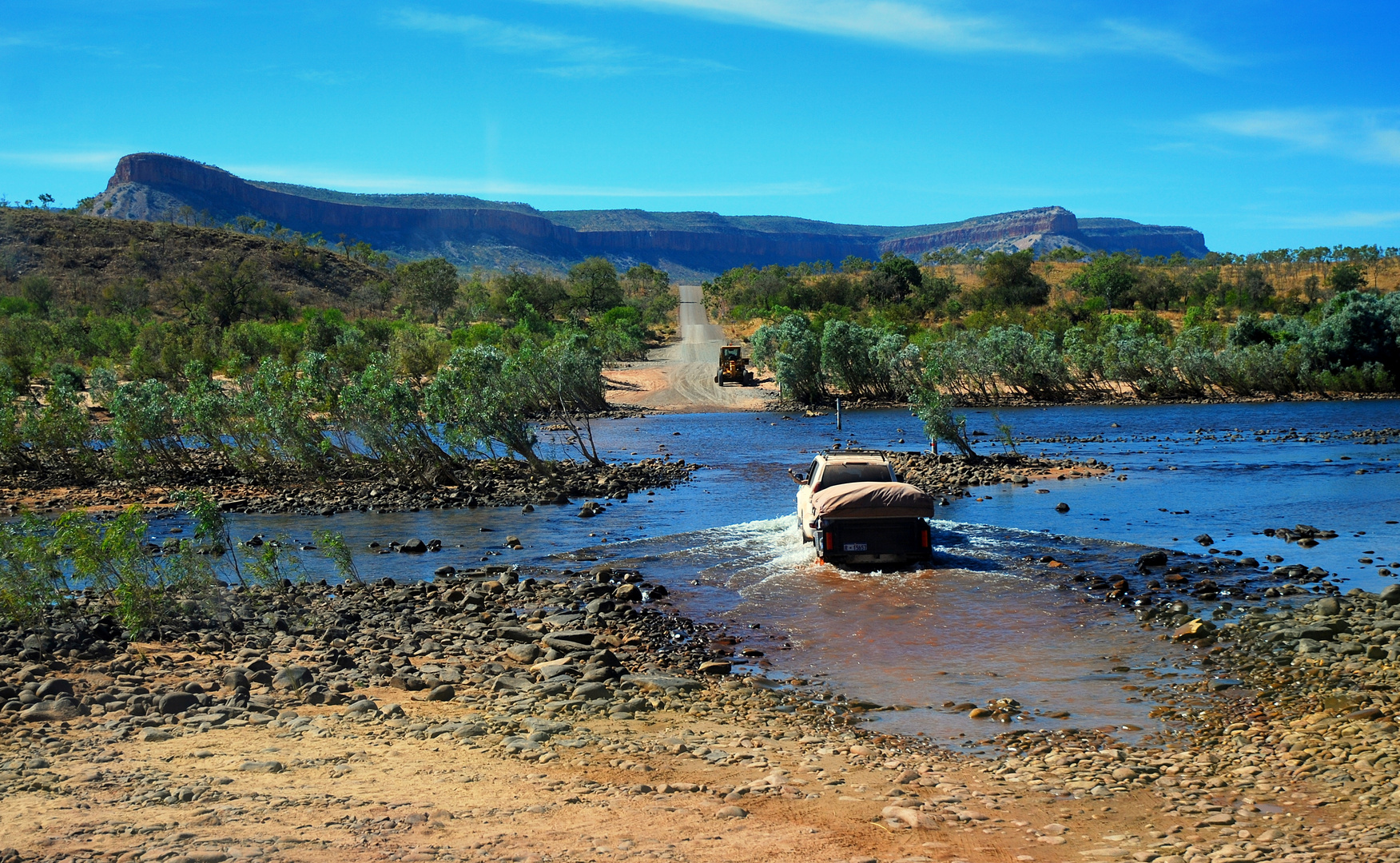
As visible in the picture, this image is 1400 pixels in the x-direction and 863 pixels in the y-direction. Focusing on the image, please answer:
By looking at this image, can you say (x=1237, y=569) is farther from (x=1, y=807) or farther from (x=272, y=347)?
(x=272, y=347)

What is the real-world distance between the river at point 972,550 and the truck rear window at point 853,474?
1546mm

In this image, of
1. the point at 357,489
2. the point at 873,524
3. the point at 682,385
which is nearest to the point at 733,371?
the point at 682,385

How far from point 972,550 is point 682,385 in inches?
2041

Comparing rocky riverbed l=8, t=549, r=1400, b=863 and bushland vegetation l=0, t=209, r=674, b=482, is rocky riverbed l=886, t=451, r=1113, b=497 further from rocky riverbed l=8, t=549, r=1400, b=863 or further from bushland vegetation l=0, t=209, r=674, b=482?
rocky riverbed l=8, t=549, r=1400, b=863

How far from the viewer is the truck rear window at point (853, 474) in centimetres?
1981

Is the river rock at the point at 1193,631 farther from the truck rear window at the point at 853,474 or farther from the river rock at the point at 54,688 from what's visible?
the river rock at the point at 54,688

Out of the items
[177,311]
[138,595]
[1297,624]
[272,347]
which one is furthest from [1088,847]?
[177,311]

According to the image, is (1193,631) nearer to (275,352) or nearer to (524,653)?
(524,653)

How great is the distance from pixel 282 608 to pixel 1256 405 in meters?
54.3

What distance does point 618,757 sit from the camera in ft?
31.4

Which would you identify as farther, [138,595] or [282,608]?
[282,608]

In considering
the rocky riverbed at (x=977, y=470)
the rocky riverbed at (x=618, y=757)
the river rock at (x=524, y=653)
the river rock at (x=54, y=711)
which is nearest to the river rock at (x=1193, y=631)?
the rocky riverbed at (x=618, y=757)

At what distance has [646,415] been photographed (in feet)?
201

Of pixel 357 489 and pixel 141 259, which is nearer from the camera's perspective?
pixel 357 489
